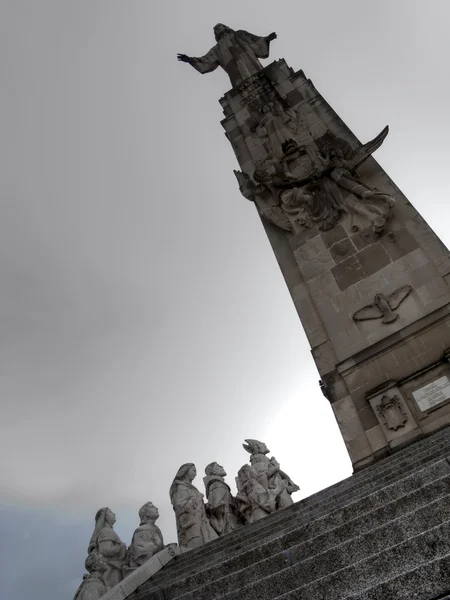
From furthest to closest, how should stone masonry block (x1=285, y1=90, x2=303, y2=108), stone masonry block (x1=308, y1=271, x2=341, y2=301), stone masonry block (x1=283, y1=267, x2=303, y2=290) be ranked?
stone masonry block (x1=285, y1=90, x2=303, y2=108) → stone masonry block (x1=283, y1=267, x2=303, y2=290) → stone masonry block (x1=308, y1=271, x2=341, y2=301)

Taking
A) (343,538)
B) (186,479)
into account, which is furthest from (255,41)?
(343,538)

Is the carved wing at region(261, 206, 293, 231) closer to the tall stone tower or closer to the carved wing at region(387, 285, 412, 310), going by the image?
the tall stone tower

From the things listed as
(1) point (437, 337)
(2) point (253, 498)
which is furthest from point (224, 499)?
(1) point (437, 337)

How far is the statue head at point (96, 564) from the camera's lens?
8.04 metres

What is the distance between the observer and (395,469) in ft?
19.5

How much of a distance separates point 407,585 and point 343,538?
113cm

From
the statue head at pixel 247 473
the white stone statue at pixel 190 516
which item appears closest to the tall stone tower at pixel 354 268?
the statue head at pixel 247 473

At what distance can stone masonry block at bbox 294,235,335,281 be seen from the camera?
479 inches

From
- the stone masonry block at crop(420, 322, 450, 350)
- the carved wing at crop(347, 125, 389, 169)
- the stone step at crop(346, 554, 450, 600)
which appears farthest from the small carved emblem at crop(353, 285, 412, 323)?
the stone step at crop(346, 554, 450, 600)

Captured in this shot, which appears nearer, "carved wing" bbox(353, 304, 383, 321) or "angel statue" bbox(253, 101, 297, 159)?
"carved wing" bbox(353, 304, 383, 321)

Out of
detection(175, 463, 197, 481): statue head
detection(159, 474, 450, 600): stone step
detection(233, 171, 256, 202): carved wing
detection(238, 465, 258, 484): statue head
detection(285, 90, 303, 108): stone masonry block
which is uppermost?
detection(285, 90, 303, 108): stone masonry block

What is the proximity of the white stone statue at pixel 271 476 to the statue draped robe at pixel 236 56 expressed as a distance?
43.1 feet

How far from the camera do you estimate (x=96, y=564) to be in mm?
8055

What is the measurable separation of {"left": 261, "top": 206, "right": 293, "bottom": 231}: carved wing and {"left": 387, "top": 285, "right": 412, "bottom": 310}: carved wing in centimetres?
353
